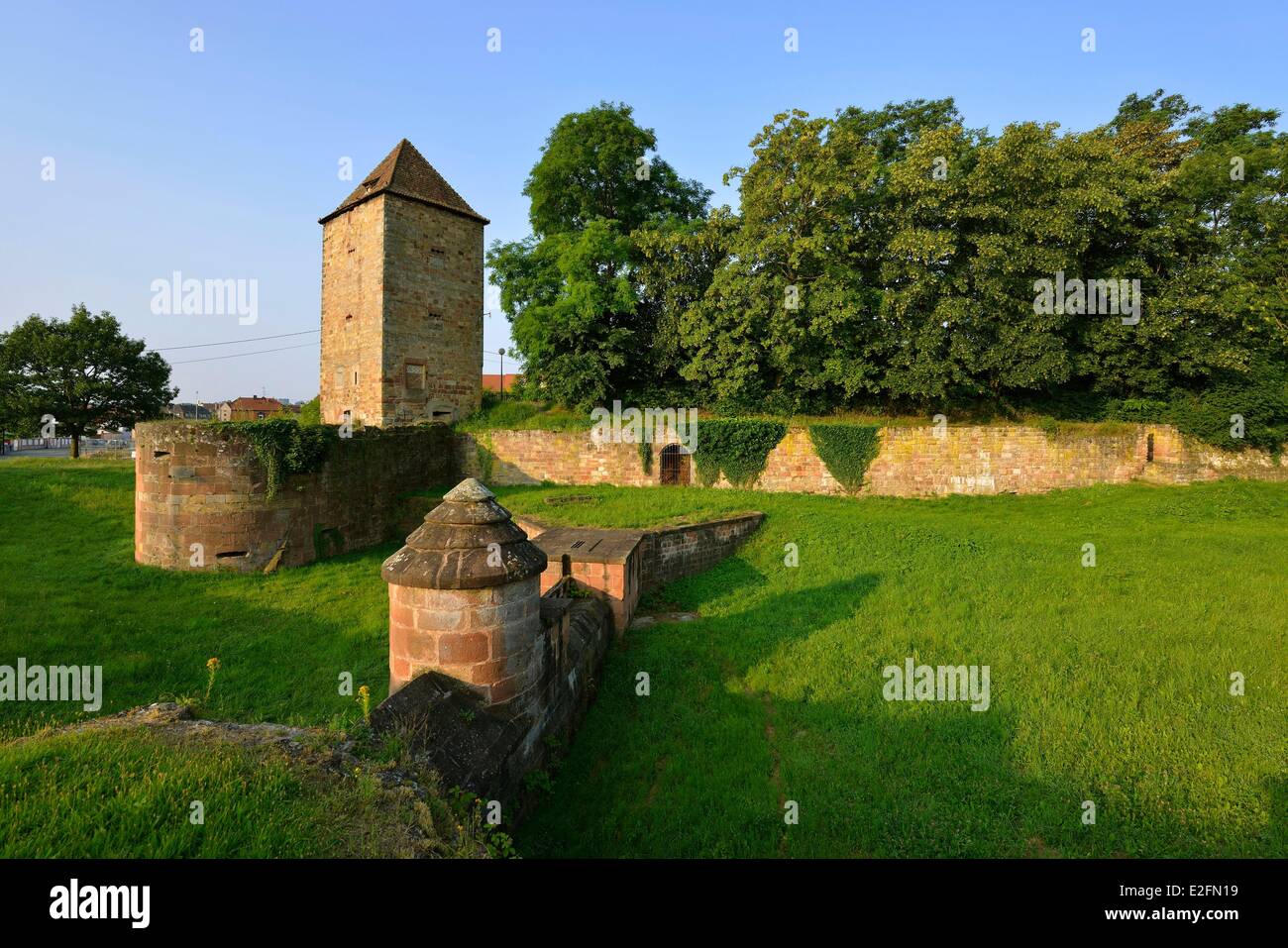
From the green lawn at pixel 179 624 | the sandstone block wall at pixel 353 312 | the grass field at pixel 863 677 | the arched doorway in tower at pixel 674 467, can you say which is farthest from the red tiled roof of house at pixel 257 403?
the arched doorway in tower at pixel 674 467

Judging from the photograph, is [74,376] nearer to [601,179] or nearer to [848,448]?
[601,179]

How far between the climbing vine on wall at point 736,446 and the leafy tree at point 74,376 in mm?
29610

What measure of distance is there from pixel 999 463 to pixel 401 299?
72.9 feet

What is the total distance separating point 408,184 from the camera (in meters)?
21.3

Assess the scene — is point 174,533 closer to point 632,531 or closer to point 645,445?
point 632,531

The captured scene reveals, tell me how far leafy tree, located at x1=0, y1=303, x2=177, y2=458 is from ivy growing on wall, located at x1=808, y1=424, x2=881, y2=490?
33.6 meters

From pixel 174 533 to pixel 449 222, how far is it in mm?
15572

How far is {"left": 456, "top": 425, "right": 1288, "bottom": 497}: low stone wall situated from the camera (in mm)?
18125

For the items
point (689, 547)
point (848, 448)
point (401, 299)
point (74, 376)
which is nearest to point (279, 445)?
point (401, 299)

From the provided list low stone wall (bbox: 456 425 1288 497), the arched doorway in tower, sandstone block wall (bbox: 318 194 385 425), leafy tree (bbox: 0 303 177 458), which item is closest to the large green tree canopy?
low stone wall (bbox: 456 425 1288 497)

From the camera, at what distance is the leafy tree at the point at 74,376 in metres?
25.3

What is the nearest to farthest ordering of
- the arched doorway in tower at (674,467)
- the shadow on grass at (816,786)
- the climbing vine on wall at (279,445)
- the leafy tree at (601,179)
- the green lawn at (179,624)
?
the shadow on grass at (816,786)
the green lawn at (179,624)
the climbing vine on wall at (279,445)
the arched doorway in tower at (674,467)
the leafy tree at (601,179)

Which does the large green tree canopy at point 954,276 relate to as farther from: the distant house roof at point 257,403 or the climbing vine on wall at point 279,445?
Result: the distant house roof at point 257,403
